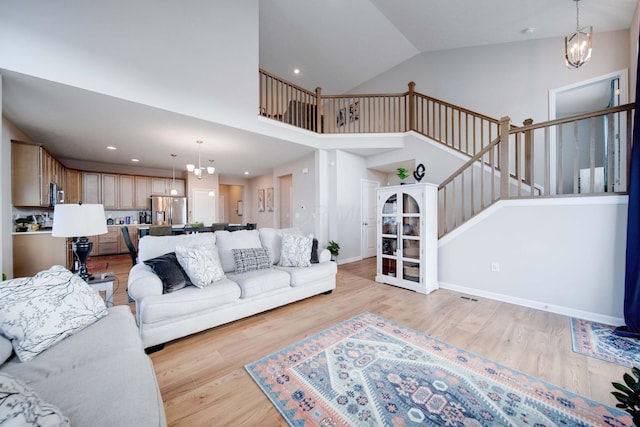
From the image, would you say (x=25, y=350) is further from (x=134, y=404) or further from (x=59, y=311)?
(x=134, y=404)

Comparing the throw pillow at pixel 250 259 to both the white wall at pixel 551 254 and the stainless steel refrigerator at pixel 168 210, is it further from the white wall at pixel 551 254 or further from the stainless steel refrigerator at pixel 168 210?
the stainless steel refrigerator at pixel 168 210

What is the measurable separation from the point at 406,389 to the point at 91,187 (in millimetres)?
8410

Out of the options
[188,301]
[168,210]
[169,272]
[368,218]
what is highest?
[168,210]

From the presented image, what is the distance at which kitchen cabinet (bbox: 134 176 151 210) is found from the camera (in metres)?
7.01

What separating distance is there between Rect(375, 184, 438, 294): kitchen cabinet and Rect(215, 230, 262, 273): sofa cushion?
208 cm

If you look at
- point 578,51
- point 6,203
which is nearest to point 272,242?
point 6,203

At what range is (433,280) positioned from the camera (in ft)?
11.8

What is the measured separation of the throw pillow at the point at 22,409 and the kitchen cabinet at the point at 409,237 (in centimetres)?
361

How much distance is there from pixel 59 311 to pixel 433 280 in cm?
392

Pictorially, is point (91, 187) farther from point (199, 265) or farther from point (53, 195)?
point (199, 265)

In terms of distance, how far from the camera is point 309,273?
3129 mm

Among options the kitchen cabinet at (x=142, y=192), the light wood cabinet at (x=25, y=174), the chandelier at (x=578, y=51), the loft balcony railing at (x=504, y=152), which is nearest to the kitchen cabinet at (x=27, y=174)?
the light wood cabinet at (x=25, y=174)

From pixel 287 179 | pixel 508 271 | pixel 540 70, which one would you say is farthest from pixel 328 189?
pixel 540 70

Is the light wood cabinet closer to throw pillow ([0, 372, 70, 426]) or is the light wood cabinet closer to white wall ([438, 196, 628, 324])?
throw pillow ([0, 372, 70, 426])
